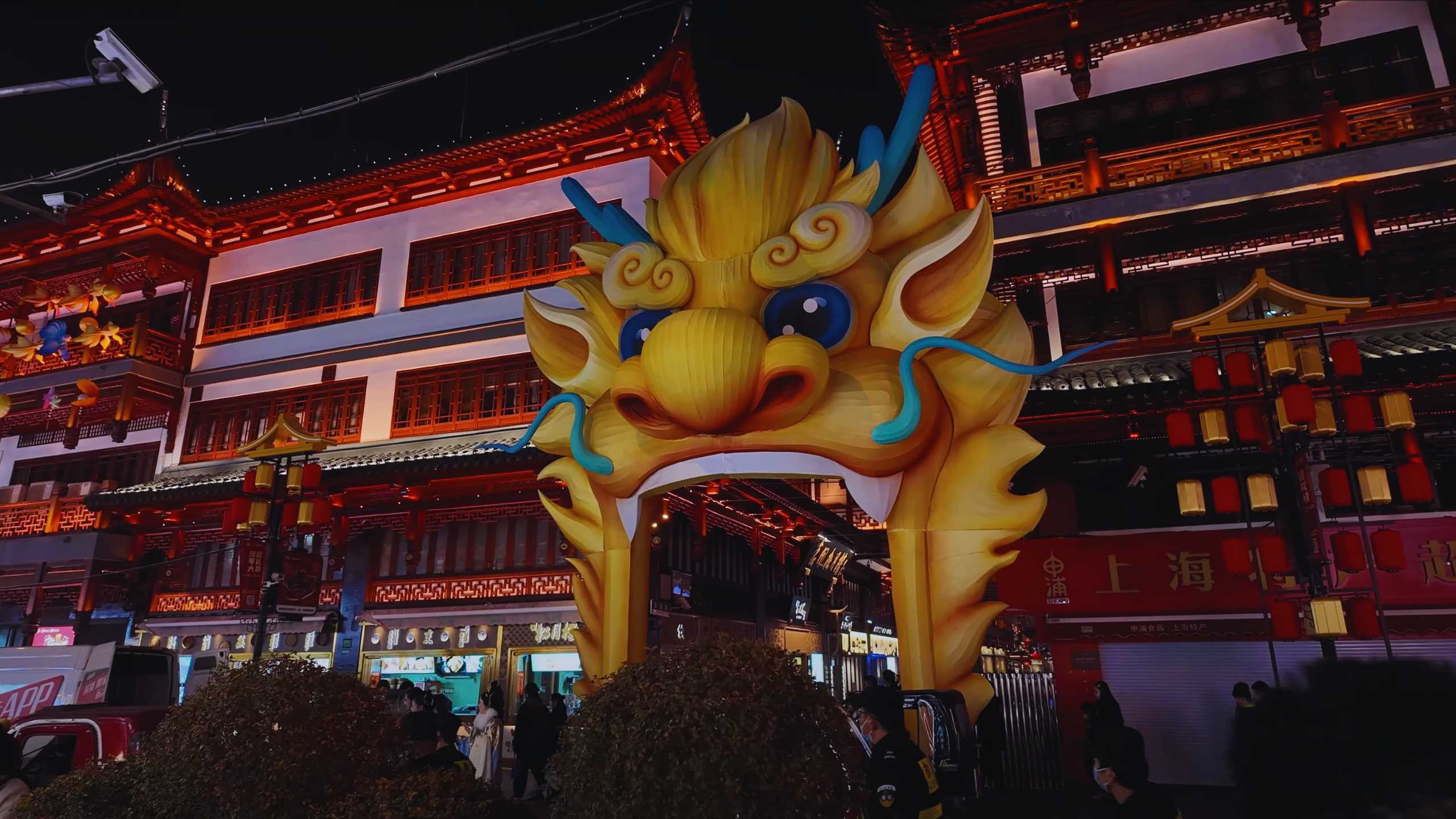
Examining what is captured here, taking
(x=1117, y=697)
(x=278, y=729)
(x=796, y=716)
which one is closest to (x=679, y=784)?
(x=796, y=716)

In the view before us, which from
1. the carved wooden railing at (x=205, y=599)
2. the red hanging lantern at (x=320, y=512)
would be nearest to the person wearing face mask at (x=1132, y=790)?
the red hanging lantern at (x=320, y=512)

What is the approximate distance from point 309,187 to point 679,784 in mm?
20766

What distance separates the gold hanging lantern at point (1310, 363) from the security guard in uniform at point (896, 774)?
604cm

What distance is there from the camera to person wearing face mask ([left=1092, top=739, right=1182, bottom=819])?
16.3 feet

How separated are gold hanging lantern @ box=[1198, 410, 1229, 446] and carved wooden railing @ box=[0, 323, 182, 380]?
22.9 meters

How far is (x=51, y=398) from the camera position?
22.0 metres

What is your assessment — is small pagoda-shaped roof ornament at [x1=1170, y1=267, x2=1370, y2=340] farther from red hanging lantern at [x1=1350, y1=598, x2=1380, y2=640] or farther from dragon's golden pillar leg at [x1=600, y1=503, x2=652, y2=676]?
dragon's golden pillar leg at [x1=600, y1=503, x2=652, y2=676]

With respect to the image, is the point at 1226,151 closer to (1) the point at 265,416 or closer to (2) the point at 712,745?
(2) the point at 712,745

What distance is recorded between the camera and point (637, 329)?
831cm

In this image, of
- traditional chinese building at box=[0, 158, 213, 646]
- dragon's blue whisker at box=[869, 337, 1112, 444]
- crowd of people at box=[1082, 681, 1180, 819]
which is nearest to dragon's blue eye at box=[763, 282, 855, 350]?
dragon's blue whisker at box=[869, 337, 1112, 444]

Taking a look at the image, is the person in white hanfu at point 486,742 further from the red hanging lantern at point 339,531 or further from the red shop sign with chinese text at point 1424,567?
the red shop sign with chinese text at point 1424,567

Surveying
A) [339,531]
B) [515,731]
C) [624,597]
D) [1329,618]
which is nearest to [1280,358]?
[1329,618]

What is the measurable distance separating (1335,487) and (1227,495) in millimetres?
1112

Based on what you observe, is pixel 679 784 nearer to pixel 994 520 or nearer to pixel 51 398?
pixel 994 520
